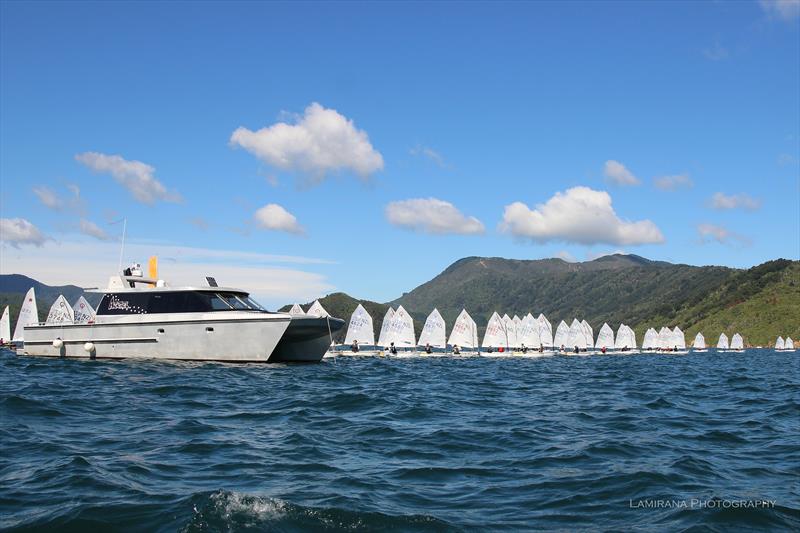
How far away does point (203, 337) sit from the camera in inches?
1419

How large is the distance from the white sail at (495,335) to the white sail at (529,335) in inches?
294

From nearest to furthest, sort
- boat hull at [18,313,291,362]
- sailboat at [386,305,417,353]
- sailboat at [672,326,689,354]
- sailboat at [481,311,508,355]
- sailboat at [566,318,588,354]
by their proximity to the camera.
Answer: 1. boat hull at [18,313,291,362]
2. sailboat at [386,305,417,353]
3. sailboat at [481,311,508,355]
4. sailboat at [566,318,588,354]
5. sailboat at [672,326,689,354]

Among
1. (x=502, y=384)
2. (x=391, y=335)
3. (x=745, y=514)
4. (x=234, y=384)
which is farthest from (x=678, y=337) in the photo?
(x=745, y=514)

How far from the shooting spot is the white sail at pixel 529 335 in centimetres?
10231

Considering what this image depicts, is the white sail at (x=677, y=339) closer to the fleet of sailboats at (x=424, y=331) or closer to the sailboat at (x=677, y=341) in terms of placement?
the sailboat at (x=677, y=341)

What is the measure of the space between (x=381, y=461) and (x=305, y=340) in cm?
2703

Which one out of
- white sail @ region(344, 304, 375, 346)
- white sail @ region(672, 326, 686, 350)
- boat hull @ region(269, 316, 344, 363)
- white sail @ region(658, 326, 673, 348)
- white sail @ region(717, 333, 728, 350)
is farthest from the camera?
white sail @ region(717, 333, 728, 350)

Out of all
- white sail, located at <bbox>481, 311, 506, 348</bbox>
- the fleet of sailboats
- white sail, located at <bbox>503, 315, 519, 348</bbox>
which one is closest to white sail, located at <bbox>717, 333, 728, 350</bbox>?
the fleet of sailboats

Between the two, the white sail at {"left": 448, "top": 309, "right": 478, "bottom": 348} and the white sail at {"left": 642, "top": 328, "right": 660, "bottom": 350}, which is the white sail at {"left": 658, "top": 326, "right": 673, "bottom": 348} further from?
the white sail at {"left": 448, "top": 309, "right": 478, "bottom": 348}

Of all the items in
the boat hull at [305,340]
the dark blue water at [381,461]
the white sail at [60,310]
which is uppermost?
the white sail at [60,310]

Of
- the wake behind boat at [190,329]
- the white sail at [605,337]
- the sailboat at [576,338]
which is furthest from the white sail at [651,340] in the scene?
the wake behind boat at [190,329]

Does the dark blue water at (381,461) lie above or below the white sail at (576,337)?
below

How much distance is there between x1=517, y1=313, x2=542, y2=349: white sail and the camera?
336 ft

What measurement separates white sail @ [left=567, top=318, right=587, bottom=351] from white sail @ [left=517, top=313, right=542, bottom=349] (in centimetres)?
→ 1649
